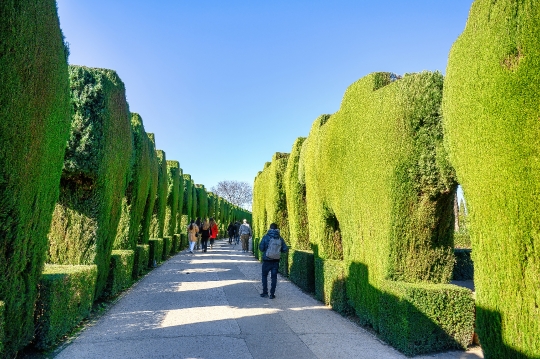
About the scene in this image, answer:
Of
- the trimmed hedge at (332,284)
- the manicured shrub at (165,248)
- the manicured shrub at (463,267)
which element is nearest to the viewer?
the trimmed hedge at (332,284)

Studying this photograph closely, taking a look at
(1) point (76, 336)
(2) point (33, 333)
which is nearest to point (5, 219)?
(2) point (33, 333)

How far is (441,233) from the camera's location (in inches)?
213

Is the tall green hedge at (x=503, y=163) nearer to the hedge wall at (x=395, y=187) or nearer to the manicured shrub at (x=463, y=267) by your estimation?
the hedge wall at (x=395, y=187)

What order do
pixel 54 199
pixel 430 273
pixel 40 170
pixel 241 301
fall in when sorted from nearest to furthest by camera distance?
pixel 40 170 → pixel 54 199 → pixel 430 273 → pixel 241 301

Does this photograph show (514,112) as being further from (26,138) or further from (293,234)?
(293,234)

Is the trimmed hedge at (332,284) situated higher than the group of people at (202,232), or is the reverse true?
the group of people at (202,232)

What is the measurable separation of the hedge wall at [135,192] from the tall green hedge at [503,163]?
27.9 ft

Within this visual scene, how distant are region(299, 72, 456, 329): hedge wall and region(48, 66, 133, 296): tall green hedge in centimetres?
458

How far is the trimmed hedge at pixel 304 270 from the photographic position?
972 centimetres

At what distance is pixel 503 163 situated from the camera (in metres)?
3.34

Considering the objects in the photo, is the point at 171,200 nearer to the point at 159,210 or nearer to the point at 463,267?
the point at 159,210

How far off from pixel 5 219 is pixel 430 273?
5.22 meters

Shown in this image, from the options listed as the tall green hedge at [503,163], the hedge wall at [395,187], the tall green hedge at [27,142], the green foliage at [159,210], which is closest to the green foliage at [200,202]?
the green foliage at [159,210]

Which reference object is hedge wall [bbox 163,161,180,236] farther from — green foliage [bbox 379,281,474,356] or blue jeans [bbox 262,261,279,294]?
green foliage [bbox 379,281,474,356]
